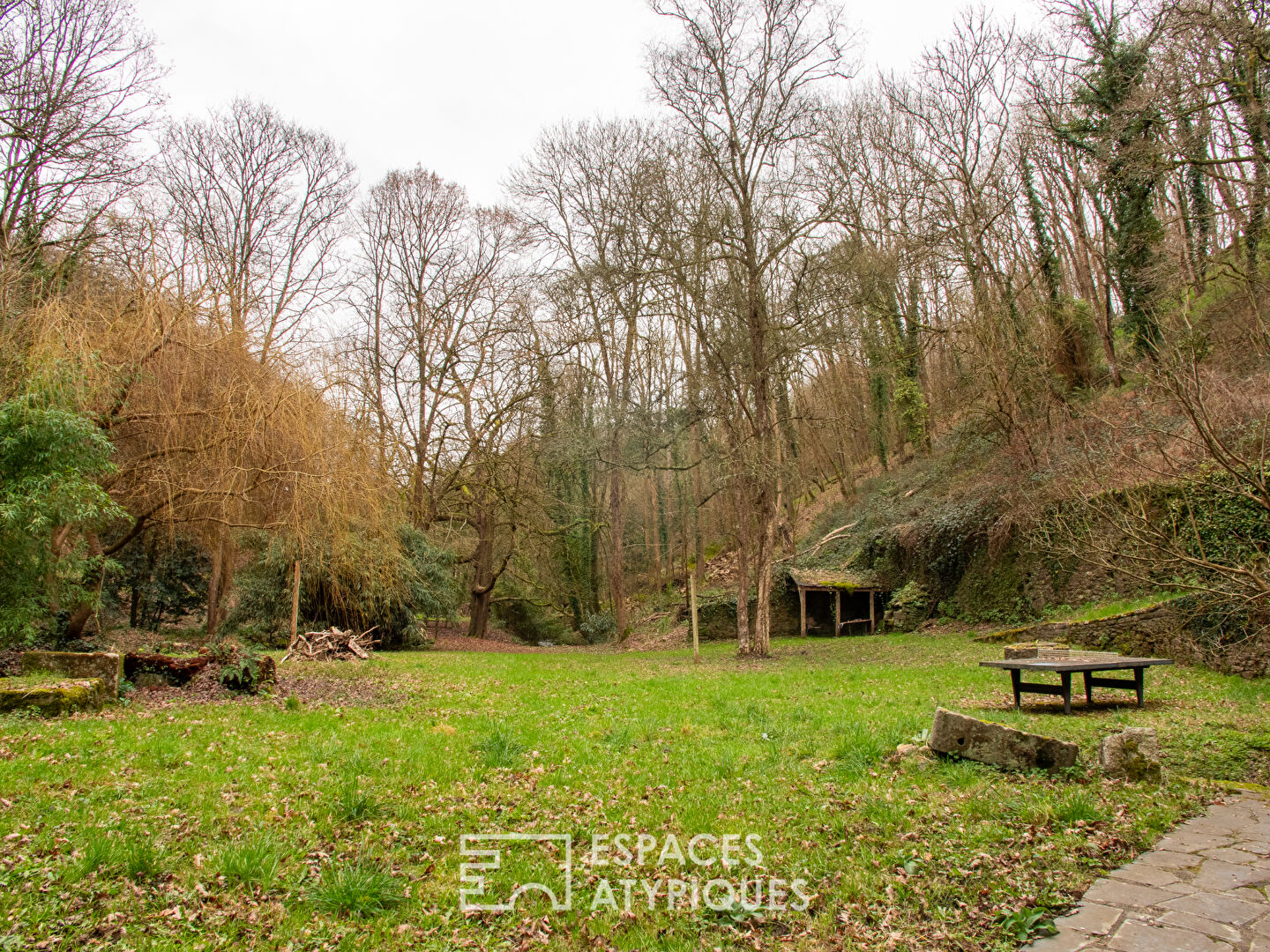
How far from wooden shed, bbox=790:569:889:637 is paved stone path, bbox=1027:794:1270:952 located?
711 inches

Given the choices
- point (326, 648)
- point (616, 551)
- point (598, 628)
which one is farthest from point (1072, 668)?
point (598, 628)

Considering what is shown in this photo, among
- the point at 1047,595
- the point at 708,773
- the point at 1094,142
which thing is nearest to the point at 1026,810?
the point at 708,773

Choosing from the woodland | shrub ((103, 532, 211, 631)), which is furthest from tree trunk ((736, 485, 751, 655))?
shrub ((103, 532, 211, 631))

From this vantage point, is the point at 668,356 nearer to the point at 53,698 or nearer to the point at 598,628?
the point at 598,628

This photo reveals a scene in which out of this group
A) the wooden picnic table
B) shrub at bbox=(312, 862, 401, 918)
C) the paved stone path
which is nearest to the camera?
the paved stone path

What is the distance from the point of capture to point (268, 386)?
413 inches

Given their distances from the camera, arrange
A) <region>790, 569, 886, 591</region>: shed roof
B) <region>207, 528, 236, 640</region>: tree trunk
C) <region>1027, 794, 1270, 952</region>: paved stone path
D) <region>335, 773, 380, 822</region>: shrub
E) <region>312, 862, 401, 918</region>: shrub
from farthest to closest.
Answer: <region>790, 569, 886, 591</region>: shed roof → <region>207, 528, 236, 640</region>: tree trunk → <region>335, 773, 380, 822</region>: shrub → <region>312, 862, 401, 918</region>: shrub → <region>1027, 794, 1270, 952</region>: paved stone path

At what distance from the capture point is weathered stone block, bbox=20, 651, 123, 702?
26.1 ft

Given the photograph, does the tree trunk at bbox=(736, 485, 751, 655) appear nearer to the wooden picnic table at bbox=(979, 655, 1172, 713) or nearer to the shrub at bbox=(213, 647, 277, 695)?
the wooden picnic table at bbox=(979, 655, 1172, 713)

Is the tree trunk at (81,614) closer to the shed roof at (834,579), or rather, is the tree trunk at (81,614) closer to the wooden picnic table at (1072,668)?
the wooden picnic table at (1072,668)

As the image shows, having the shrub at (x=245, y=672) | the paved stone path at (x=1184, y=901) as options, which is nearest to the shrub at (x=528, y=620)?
the shrub at (x=245, y=672)

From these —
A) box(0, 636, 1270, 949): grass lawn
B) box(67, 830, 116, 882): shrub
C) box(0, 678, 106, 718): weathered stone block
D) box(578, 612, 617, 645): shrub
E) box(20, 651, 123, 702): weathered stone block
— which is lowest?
box(578, 612, 617, 645): shrub

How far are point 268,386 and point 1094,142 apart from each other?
20586mm

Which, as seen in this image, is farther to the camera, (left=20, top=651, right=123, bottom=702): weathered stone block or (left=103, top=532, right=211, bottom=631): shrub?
(left=103, top=532, right=211, bottom=631): shrub
